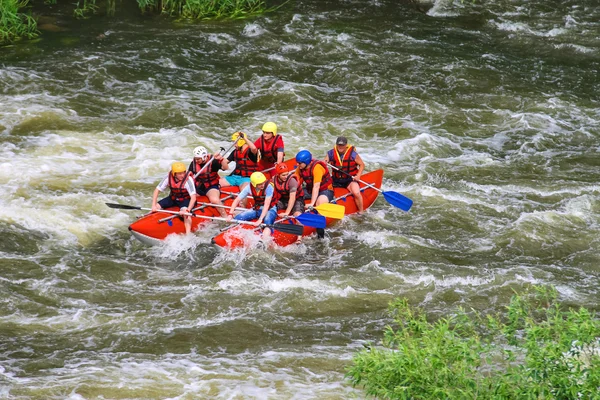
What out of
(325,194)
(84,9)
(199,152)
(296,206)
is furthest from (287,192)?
(84,9)

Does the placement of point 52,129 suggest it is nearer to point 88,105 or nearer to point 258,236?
point 88,105

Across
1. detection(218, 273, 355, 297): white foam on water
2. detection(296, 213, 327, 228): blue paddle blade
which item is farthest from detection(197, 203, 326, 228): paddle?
detection(218, 273, 355, 297): white foam on water

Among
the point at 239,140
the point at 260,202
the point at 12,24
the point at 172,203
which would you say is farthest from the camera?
the point at 12,24

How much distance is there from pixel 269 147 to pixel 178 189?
1506 mm

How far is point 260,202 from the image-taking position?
8836 mm

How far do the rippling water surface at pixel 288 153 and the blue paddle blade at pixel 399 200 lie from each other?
9.5 inches

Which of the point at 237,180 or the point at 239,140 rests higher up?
the point at 239,140

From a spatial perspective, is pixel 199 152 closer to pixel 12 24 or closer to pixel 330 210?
pixel 330 210

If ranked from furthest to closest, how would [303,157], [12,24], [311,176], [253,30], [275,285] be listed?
[253,30]
[12,24]
[311,176]
[303,157]
[275,285]

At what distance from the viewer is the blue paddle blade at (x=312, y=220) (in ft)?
28.7

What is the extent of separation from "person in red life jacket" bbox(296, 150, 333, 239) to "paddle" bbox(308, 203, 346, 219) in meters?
0.14

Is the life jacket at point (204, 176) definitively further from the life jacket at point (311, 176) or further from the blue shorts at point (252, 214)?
the life jacket at point (311, 176)

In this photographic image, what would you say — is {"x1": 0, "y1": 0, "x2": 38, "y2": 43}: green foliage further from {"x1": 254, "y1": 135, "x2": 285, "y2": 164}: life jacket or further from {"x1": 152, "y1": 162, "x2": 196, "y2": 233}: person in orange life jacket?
{"x1": 152, "y1": 162, "x2": 196, "y2": 233}: person in orange life jacket

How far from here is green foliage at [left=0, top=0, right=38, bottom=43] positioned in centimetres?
1462
